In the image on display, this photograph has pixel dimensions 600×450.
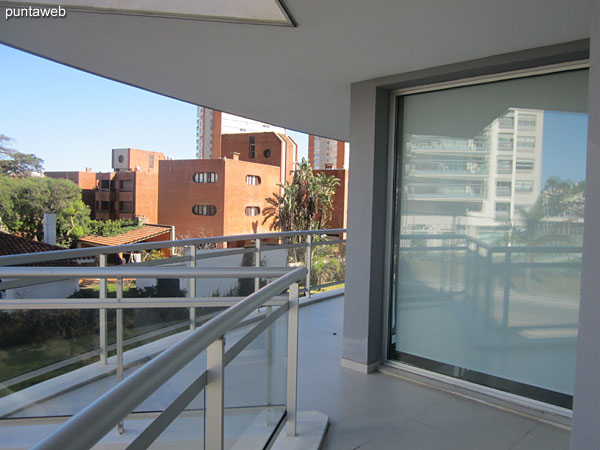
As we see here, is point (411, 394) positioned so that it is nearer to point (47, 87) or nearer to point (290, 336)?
point (290, 336)

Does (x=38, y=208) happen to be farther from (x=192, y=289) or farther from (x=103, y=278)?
(x=103, y=278)

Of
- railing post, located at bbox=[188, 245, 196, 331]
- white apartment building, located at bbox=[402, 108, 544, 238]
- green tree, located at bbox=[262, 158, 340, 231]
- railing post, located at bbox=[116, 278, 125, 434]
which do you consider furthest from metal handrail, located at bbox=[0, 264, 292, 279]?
green tree, located at bbox=[262, 158, 340, 231]

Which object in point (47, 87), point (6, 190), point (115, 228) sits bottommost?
point (115, 228)

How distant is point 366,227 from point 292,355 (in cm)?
197

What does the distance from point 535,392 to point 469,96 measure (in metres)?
2.46

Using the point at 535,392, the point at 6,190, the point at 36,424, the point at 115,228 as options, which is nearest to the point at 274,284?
the point at 36,424

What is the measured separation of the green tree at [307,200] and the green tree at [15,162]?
3337 cm

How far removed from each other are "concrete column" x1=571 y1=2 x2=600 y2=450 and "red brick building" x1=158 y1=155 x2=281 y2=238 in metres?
39.9

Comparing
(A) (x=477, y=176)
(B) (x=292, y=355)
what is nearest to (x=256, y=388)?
(B) (x=292, y=355)

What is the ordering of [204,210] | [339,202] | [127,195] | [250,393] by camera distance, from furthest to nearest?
1. [127,195]
2. [204,210]
3. [339,202]
4. [250,393]

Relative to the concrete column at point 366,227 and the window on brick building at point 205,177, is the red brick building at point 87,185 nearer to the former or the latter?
the window on brick building at point 205,177

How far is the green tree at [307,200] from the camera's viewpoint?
4028cm

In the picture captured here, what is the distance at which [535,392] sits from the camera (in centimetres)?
356

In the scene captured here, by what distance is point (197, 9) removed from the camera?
282 centimetres
